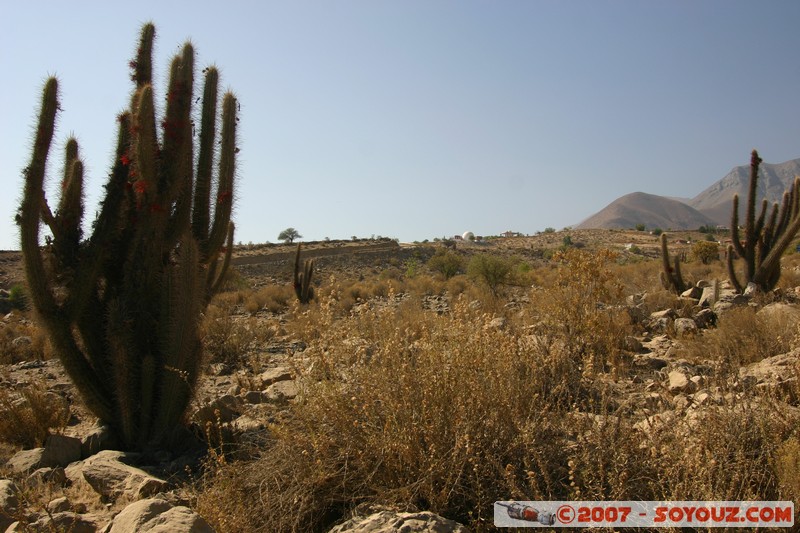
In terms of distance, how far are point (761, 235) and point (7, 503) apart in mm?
15480

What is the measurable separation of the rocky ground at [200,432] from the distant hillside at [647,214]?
119310mm

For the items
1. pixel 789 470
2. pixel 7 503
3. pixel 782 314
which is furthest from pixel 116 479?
pixel 782 314

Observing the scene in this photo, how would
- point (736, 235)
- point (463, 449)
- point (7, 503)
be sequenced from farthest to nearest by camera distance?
1. point (736, 235)
2. point (7, 503)
3. point (463, 449)

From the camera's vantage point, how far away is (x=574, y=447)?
390 centimetres

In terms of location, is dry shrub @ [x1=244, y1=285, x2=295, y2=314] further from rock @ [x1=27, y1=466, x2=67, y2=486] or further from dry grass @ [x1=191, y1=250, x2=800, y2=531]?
dry grass @ [x1=191, y1=250, x2=800, y2=531]

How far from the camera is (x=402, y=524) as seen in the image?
10.6ft

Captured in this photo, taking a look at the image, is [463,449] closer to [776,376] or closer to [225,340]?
[776,376]

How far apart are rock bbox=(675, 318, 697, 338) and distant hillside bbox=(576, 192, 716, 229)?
11664cm

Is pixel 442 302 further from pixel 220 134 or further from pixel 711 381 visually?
pixel 711 381

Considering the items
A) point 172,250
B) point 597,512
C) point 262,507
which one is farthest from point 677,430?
point 172,250

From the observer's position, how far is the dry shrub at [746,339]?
24.1 ft

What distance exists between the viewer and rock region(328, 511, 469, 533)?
10.4ft

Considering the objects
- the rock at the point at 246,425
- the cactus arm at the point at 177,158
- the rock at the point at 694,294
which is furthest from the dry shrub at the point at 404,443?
the rock at the point at 694,294

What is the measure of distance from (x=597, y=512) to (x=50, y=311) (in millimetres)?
5690
